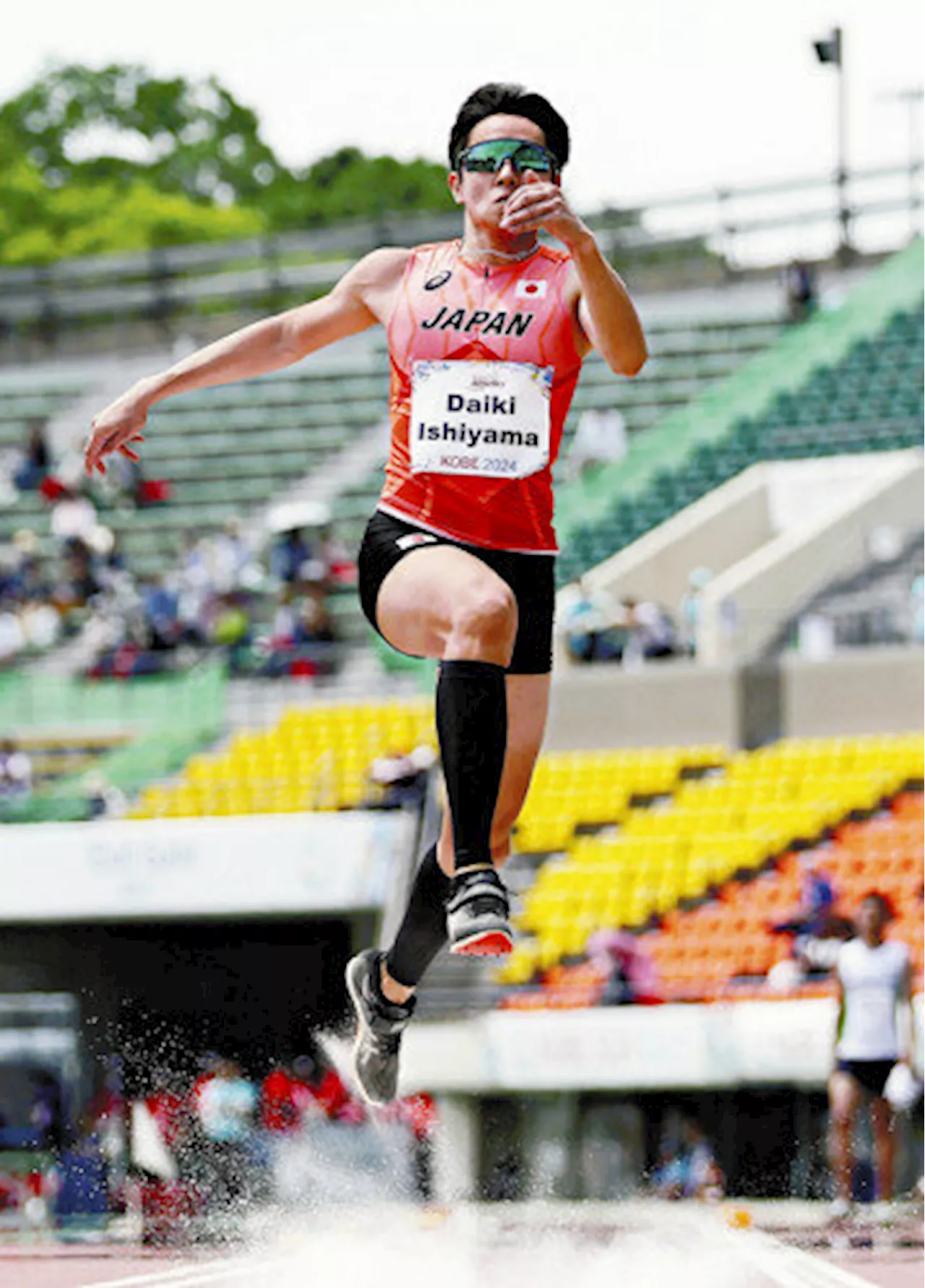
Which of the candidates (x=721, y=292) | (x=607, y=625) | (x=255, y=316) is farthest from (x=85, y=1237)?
(x=255, y=316)

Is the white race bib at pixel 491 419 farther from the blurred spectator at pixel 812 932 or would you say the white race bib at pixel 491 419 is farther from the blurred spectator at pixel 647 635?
the blurred spectator at pixel 647 635

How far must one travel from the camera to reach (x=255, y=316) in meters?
37.4

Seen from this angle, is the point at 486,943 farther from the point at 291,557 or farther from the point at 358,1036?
the point at 291,557

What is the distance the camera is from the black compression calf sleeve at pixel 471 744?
707 centimetres

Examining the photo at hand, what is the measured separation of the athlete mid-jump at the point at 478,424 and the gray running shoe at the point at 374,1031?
38 cm

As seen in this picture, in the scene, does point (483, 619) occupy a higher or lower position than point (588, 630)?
higher

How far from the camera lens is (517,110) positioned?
23.6ft

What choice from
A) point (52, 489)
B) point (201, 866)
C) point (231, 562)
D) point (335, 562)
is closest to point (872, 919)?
point (201, 866)

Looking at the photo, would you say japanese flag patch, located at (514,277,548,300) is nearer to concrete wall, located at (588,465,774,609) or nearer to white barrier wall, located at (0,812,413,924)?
white barrier wall, located at (0,812,413,924)

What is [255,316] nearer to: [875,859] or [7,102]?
[875,859]

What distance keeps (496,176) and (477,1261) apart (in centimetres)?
340

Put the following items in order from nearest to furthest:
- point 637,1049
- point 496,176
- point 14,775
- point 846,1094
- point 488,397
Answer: point 496,176 < point 488,397 < point 846,1094 < point 637,1049 < point 14,775

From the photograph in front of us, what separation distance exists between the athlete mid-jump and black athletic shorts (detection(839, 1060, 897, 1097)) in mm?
5174

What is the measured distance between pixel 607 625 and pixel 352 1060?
14.1 metres
